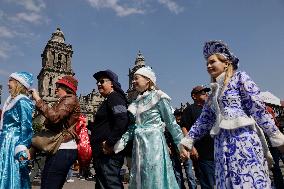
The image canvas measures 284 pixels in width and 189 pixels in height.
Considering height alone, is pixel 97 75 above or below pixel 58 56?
below

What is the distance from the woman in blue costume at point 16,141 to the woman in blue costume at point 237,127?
203cm

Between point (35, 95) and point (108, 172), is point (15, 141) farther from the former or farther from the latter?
point (108, 172)

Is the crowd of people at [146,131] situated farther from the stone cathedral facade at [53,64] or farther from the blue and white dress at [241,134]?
the stone cathedral facade at [53,64]

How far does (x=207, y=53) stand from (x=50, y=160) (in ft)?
7.02

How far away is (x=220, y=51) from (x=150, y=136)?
58.0 inches

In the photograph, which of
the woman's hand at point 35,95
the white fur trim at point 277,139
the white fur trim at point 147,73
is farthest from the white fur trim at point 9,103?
the white fur trim at point 277,139

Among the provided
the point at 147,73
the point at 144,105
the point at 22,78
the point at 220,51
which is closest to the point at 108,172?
the point at 144,105

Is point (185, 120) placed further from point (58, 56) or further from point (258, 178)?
point (58, 56)

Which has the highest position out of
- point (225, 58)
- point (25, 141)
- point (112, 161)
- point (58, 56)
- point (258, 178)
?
point (58, 56)

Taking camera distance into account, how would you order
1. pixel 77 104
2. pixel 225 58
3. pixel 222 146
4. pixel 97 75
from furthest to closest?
pixel 97 75 < pixel 77 104 < pixel 225 58 < pixel 222 146

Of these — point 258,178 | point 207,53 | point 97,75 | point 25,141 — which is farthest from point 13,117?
point 258,178

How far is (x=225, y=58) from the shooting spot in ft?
10.4

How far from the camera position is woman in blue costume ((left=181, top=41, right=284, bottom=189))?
8.75ft

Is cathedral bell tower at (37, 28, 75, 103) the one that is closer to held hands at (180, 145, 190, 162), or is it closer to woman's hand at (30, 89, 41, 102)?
woman's hand at (30, 89, 41, 102)
